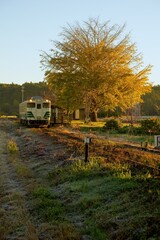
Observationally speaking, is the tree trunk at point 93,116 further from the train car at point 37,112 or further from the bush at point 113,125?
the bush at point 113,125

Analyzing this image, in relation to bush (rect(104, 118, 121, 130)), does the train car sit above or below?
above

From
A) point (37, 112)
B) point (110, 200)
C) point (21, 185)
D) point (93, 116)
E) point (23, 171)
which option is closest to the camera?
point (110, 200)

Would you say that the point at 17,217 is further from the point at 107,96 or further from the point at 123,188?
the point at 107,96

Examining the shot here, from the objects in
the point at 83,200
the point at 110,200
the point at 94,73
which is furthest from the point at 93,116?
the point at 110,200

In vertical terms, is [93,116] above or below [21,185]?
above

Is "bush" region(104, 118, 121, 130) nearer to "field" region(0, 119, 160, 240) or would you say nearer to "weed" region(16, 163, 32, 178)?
"weed" region(16, 163, 32, 178)

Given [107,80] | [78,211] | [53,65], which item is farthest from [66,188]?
[53,65]

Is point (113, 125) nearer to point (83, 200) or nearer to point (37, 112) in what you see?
point (37, 112)

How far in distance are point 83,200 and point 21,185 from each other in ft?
11.3

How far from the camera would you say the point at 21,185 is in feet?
41.3

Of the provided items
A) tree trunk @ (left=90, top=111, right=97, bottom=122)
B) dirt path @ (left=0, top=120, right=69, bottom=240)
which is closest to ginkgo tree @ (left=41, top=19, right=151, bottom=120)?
tree trunk @ (left=90, top=111, right=97, bottom=122)

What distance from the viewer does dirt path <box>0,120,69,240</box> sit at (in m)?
8.34

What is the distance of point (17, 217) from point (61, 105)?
38980 millimetres

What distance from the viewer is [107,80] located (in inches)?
1721
